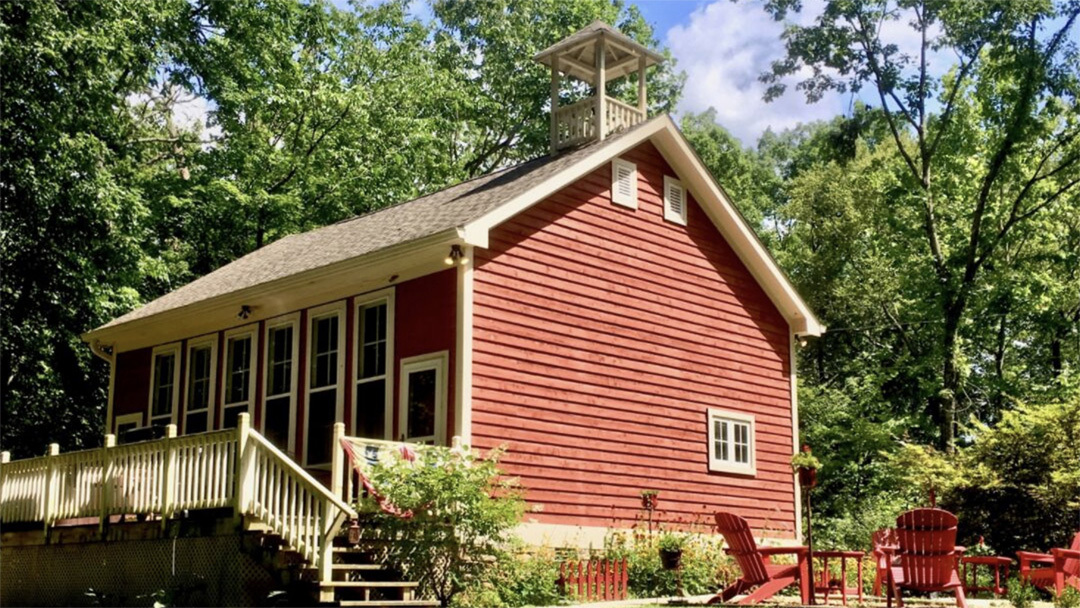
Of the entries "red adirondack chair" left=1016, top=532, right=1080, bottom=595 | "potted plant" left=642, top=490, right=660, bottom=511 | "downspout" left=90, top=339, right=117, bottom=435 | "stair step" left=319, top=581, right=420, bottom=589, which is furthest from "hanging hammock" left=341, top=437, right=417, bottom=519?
"downspout" left=90, top=339, right=117, bottom=435

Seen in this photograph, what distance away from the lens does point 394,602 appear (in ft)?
37.3

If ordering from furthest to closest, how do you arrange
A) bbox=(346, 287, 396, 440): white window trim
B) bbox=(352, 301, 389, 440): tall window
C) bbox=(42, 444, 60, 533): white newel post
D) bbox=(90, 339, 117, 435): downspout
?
bbox=(90, 339, 117, 435): downspout → bbox=(352, 301, 389, 440): tall window → bbox=(346, 287, 396, 440): white window trim → bbox=(42, 444, 60, 533): white newel post

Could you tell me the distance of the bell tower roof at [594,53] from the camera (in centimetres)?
1844

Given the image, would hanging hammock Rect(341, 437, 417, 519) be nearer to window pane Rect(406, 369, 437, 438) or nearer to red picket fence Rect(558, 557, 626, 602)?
window pane Rect(406, 369, 437, 438)

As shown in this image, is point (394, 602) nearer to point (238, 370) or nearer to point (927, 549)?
point (927, 549)

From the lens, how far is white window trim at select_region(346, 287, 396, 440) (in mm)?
14969

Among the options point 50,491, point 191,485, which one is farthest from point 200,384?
point 191,485

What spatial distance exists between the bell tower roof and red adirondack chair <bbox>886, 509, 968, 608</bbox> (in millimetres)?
9911

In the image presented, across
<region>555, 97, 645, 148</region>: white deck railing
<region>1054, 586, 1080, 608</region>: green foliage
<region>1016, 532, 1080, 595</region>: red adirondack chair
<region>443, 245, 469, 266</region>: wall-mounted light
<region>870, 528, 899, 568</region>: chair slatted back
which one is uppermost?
<region>555, 97, 645, 148</region>: white deck railing

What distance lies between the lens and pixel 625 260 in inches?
660

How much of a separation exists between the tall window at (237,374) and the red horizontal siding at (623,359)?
502 cm

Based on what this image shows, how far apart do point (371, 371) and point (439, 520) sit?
4.13m

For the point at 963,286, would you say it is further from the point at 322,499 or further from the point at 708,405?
the point at 322,499

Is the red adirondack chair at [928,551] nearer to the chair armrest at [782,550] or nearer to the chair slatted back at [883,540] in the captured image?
the chair slatted back at [883,540]
